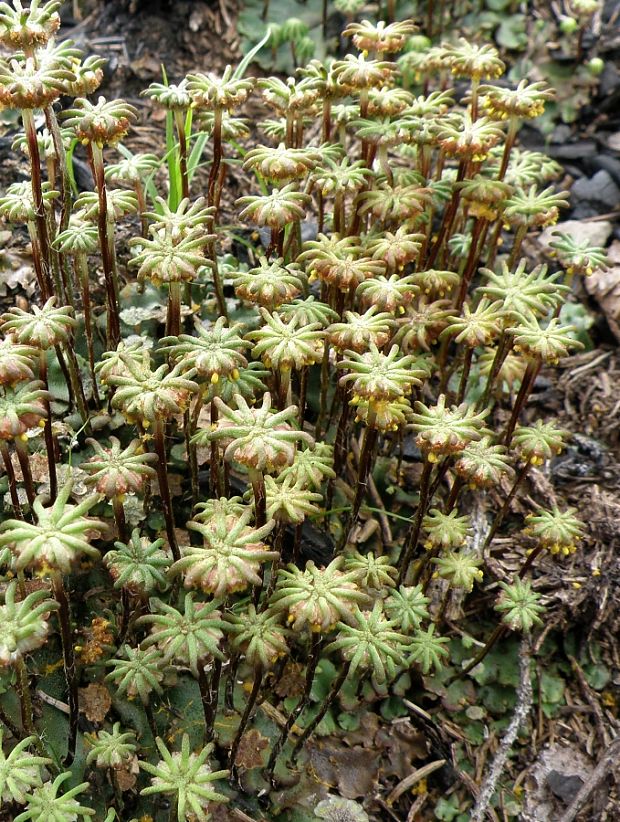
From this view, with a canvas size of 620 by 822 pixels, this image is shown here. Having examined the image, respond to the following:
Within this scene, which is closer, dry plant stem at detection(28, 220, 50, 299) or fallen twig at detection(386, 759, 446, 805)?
dry plant stem at detection(28, 220, 50, 299)

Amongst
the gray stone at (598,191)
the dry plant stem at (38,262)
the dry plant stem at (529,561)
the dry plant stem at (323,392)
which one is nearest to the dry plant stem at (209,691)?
the dry plant stem at (323,392)

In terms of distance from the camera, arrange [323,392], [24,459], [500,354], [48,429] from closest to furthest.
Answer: [24,459], [48,429], [500,354], [323,392]

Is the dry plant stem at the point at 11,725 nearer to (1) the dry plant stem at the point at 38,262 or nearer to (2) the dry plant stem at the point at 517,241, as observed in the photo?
(1) the dry plant stem at the point at 38,262

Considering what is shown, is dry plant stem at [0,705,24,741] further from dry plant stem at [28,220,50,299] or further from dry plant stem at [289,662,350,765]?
dry plant stem at [28,220,50,299]

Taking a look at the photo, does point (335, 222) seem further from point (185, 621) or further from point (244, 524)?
point (185, 621)

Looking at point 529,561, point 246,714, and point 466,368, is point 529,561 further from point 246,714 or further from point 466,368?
point 246,714

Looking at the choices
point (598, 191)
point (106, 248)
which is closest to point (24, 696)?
point (106, 248)

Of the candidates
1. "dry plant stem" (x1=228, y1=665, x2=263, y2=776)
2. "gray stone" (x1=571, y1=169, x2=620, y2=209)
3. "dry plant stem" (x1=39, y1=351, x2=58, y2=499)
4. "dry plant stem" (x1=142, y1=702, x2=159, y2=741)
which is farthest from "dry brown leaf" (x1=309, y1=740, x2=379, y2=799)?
"gray stone" (x1=571, y1=169, x2=620, y2=209)

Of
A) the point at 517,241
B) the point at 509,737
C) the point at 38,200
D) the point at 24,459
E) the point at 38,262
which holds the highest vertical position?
the point at 38,200
